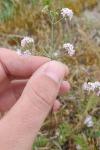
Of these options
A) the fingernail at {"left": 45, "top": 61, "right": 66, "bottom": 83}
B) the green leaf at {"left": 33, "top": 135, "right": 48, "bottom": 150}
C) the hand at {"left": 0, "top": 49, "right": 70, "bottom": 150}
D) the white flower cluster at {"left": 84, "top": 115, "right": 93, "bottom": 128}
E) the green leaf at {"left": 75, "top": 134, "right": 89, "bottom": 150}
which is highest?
the fingernail at {"left": 45, "top": 61, "right": 66, "bottom": 83}

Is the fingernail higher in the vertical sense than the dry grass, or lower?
higher

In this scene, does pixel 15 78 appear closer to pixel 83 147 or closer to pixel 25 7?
pixel 83 147

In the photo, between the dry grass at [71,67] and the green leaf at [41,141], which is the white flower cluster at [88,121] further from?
the green leaf at [41,141]

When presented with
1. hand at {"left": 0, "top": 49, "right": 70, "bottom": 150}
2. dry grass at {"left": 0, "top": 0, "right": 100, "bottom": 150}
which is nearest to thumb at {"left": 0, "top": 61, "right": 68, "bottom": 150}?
hand at {"left": 0, "top": 49, "right": 70, "bottom": 150}

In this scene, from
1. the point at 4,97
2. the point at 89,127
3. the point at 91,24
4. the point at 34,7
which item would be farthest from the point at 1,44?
the point at 4,97

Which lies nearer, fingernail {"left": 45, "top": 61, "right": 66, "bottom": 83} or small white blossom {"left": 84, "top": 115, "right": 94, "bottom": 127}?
fingernail {"left": 45, "top": 61, "right": 66, "bottom": 83}

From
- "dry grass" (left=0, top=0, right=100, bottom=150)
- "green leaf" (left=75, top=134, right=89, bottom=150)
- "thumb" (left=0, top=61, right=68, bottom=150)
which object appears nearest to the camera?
"thumb" (left=0, top=61, right=68, bottom=150)

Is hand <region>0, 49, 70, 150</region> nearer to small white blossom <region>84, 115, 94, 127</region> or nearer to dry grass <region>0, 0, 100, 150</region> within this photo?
dry grass <region>0, 0, 100, 150</region>

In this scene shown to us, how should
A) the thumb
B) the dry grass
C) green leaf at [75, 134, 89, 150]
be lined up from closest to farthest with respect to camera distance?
the thumb → green leaf at [75, 134, 89, 150] → the dry grass

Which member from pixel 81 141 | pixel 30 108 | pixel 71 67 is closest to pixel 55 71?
pixel 30 108
